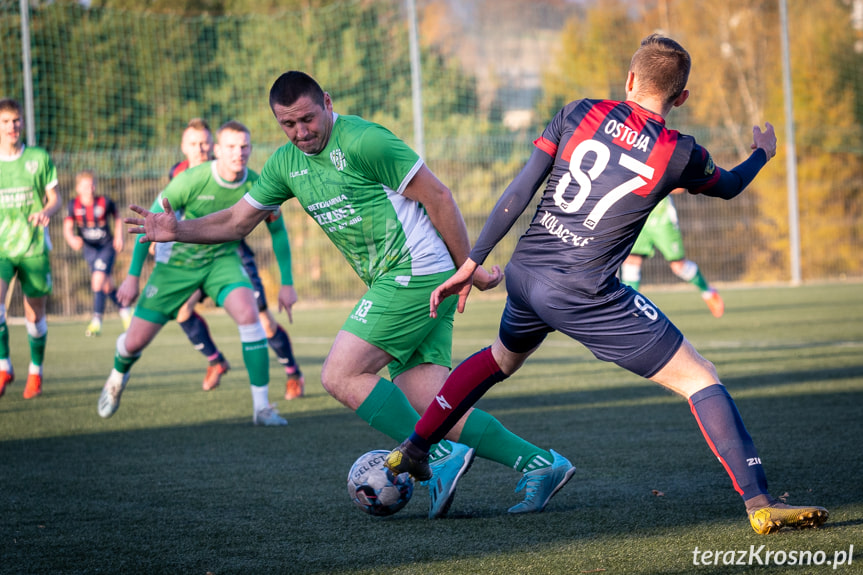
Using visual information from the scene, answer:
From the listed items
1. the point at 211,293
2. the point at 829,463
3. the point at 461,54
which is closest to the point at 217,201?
the point at 211,293

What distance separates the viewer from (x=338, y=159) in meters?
4.08

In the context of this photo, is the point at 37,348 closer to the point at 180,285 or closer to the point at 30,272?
the point at 30,272

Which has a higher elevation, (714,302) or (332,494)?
(332,494)

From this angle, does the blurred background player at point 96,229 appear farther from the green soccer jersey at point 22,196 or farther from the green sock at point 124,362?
the green sock at point 124,362

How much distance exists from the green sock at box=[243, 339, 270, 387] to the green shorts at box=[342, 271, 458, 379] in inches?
109

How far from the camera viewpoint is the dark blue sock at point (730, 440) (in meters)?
3.39

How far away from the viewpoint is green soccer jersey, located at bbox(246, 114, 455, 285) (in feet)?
13.2

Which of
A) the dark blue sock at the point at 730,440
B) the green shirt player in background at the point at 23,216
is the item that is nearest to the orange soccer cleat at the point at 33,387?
the green shirt player in background at the point at 23,216

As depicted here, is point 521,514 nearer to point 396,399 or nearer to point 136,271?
point 396,399

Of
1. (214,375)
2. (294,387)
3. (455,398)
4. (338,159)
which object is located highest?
(338,159)

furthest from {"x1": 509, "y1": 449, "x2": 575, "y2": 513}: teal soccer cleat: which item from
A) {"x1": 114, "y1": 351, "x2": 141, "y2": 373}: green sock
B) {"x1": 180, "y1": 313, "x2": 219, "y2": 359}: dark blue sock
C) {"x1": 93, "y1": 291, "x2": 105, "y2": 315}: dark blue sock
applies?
{"x1": 93, "y1": 291, "x2": 105, "y2": 315}: dark blue sock

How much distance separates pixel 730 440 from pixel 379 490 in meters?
1.40

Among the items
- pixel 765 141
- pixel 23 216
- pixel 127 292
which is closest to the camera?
pixel 765 141

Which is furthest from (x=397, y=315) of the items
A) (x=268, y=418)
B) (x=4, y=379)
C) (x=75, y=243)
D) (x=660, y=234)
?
(x=75, y=243)
